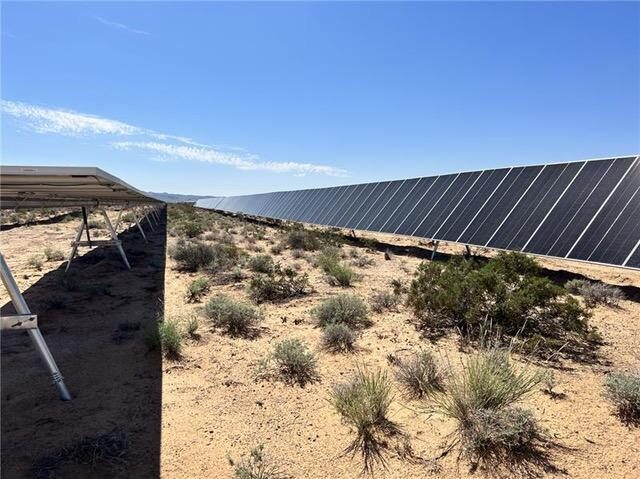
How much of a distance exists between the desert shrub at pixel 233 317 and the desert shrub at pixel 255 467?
10.5 feet

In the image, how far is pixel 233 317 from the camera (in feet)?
22.1

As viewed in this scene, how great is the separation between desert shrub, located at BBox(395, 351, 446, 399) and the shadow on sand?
280 centimetres

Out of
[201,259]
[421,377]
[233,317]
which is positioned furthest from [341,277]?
[421,377]

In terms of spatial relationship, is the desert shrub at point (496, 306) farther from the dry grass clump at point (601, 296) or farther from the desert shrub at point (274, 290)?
the desert shrub at point (274, 290)

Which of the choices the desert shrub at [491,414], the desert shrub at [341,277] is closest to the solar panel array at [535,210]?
the desert shrub at [341,277]

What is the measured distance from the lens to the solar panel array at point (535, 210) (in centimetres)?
941

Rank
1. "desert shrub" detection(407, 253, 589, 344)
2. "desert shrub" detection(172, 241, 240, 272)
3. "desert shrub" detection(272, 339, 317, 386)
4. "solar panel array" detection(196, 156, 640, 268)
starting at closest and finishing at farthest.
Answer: "desert shrub" detection(272, 339, 317, 386) < "desert shrub" detection(407, 253, 589, 344) < "solar panel array" detection(196, 156, 640, 268) < "desert shrub" detection(172, 241, 240, 272)

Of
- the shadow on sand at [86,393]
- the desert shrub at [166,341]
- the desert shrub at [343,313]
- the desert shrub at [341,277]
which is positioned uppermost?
the desert shrub at [341,277]

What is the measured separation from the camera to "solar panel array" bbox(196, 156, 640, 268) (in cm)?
941

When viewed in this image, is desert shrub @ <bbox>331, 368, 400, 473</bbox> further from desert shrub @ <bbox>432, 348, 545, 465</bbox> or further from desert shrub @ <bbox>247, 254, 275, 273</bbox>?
desert shrub @ <bbox>247, 254, 275, 273</bbox>

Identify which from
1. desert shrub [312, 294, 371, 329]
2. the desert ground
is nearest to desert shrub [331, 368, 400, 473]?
the desert ground

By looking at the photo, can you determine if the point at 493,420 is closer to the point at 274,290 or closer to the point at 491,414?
the point at 491,414

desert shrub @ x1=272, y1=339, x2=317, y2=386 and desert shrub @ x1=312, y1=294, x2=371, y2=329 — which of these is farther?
desert shrub @ x1=312, y1=294, x2=371, y2=329

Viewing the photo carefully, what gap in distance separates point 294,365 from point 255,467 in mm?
1802
